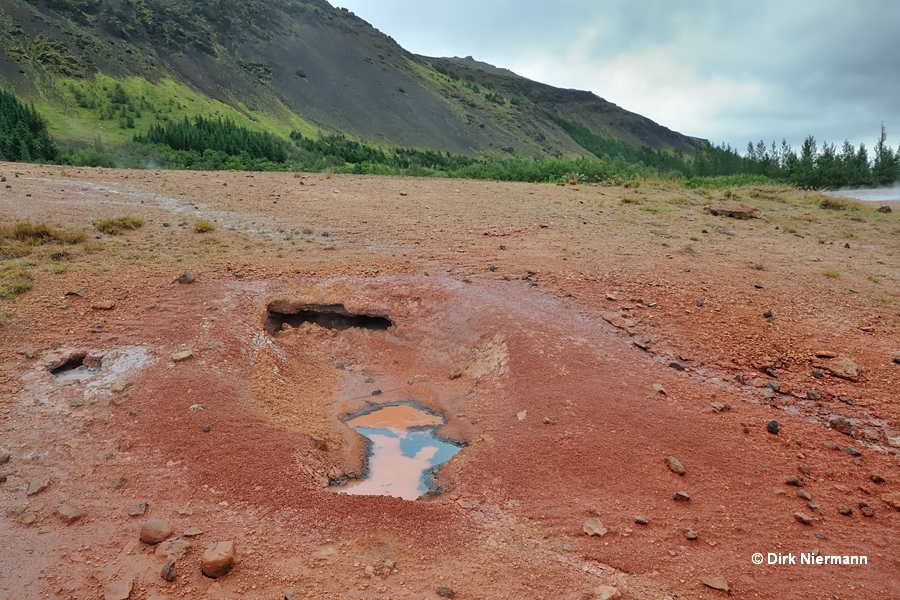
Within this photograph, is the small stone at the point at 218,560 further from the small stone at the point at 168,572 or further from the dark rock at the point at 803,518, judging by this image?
the dark rock at the point at 803,518

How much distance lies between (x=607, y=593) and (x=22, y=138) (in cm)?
3410

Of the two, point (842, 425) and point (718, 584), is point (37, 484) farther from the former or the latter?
point (842, 425)

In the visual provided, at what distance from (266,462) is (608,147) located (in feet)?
389

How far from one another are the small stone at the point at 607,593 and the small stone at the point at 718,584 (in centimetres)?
65

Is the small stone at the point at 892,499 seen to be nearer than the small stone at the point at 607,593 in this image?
No

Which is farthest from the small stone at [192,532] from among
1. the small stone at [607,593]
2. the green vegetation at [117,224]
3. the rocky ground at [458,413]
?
the green vegetation at [117,224]

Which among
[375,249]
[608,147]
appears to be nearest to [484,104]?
[608,147]

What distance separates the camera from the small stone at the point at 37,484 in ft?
15.3

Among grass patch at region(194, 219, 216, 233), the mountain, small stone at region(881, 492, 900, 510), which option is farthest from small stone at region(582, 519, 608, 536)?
the mountain

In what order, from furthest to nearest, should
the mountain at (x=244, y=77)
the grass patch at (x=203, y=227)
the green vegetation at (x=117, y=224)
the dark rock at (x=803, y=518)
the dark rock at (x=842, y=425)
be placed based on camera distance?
the mountain at (x=244, y=77) → the grass patch at (x=203, y=227) → the green vegetation at (x=117, y=224) → the dark rock at (x=842, y=425) → the dark rock at (x=803, y=518)

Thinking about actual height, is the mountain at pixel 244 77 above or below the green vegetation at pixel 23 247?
above

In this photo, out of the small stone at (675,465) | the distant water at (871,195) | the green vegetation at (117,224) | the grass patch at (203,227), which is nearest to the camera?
the small stone at (675,465)

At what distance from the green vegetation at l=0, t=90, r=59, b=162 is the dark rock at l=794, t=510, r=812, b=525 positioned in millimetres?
31268

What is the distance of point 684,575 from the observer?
4.04 m
